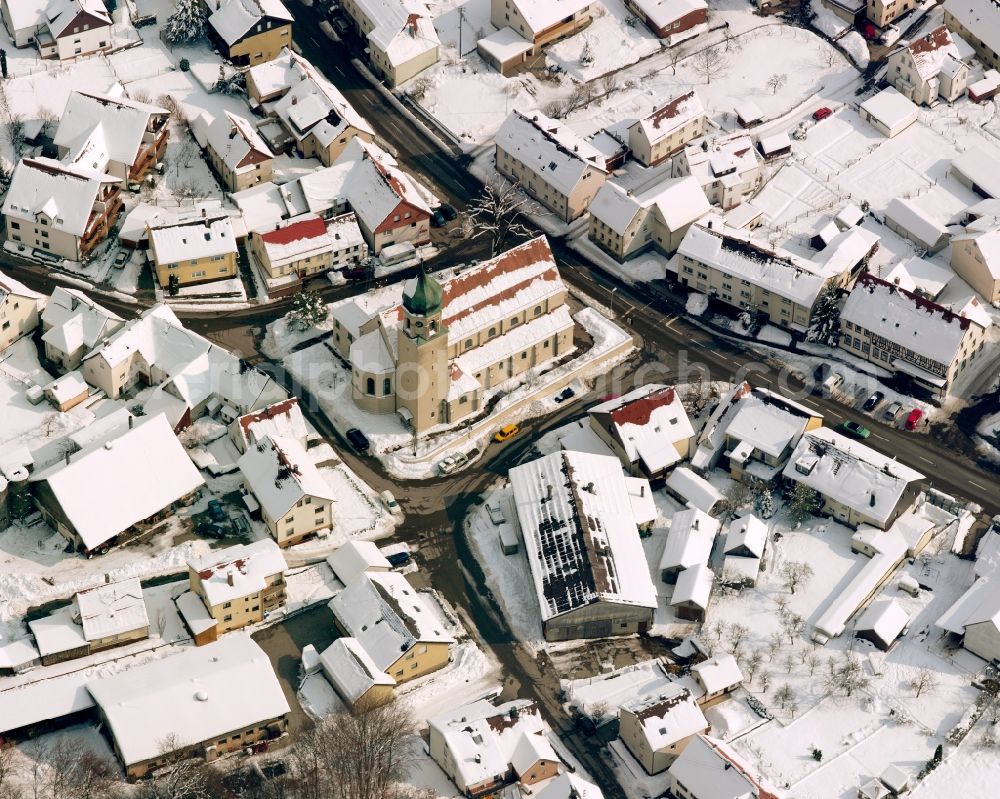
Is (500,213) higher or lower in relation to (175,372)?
higher

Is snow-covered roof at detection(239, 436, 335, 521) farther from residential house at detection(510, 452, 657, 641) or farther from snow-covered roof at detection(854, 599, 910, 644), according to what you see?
snow-covered roof at detection(854, 599, 910, 644)

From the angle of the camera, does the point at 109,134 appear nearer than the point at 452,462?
No

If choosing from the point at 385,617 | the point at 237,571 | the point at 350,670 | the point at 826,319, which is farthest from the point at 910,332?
the point at 237,571

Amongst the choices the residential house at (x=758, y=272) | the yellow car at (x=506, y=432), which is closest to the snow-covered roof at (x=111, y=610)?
the yellow car at (x=506, y=432)

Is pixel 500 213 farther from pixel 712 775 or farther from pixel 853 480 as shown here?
pixel 712 775

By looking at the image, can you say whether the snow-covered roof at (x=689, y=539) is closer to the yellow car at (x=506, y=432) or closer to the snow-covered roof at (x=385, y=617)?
the yellow car at (x=506, y=432)

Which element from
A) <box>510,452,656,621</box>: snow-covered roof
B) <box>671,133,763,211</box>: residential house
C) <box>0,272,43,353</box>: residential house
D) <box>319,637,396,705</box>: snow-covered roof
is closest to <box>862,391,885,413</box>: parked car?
<box>510,452,656,621</box>: snow-covered roof

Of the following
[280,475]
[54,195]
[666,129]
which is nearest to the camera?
[280,475]
